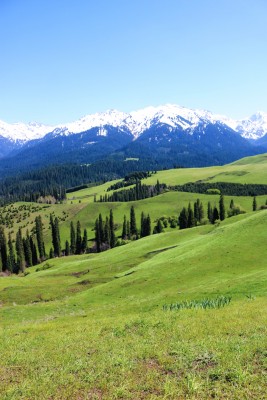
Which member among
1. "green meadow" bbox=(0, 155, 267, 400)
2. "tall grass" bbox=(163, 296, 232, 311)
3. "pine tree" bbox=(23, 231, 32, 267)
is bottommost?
"pine tree" bbox=(23, 231, 32, 267)

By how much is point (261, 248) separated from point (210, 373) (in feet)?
142

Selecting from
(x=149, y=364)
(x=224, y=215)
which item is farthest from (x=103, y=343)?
(x=224, y=215)

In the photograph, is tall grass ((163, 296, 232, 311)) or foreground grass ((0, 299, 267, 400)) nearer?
foreground grass ((0, 299, 267, 400))

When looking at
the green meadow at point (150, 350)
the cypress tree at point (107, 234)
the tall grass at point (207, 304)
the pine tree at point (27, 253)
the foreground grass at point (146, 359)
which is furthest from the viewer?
the cypress tree at point (107, 234)

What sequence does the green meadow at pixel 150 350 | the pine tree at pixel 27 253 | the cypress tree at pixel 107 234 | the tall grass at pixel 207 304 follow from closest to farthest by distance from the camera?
1. the green meadow at pixel 150 350
2. the tall grass at pixel 207 304
3. the pine tree at pixel 27 253
4. the cypress tree at pixel 107 234

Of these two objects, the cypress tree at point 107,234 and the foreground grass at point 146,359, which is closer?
the foreground grass at point 146,359

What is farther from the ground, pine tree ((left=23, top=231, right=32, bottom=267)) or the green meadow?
the green meadow

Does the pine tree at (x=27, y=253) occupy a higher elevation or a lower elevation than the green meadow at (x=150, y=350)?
lower

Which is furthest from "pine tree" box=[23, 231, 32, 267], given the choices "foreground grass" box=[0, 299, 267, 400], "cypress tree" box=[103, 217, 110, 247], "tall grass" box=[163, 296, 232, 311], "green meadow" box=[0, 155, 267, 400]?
"foreground grass" box=[0, 299, 267, 400]

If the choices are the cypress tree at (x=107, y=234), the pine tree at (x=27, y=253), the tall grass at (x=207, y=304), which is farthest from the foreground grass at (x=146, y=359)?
the cypress tree at (x=107, y=234)

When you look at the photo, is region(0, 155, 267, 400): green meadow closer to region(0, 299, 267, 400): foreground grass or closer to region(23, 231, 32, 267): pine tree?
region(0, 299, 267, 400): foreground grass

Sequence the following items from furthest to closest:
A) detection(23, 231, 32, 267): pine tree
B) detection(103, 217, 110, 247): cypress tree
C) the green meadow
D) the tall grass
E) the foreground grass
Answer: detection(103, 217, 110, 247): cypress tree → detection(23, 231, 32, 267): pine tree → the tall grass → the green meadow → the foreground grass

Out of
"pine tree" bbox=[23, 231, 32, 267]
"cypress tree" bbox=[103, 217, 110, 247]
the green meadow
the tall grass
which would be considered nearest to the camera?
the green meadow

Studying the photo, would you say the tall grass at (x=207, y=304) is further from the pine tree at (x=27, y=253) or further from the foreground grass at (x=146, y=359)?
the pine tree at (x=27, y=253)
